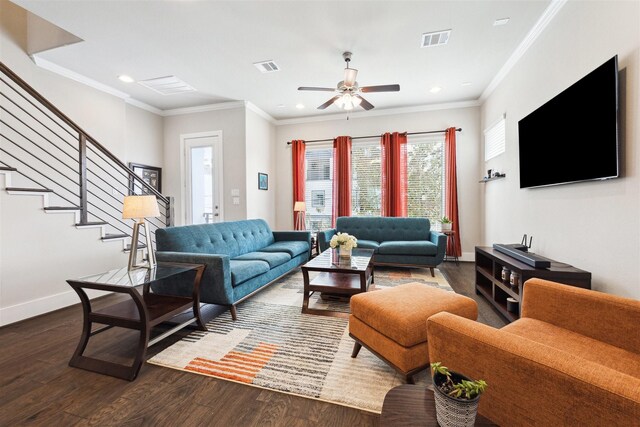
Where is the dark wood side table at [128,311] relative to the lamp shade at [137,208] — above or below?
below

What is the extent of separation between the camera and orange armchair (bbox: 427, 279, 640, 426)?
0.75 meters

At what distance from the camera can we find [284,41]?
128 inches

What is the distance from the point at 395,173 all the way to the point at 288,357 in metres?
4.33

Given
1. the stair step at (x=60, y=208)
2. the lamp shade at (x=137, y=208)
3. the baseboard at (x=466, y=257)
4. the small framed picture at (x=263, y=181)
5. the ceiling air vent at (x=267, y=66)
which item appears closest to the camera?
the lamp shade at (x=137, y=208)

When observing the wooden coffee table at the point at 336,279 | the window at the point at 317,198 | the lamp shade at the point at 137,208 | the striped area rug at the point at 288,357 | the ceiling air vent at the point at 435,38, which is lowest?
the striped area rug at the point at 288,357

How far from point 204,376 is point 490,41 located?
4.48m

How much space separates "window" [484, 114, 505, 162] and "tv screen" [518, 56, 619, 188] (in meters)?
1.15

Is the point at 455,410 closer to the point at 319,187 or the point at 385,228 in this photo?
the point at 385,228

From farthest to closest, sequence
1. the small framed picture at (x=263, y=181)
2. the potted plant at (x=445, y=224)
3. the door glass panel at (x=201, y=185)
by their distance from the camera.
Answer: the small framed picture at (x=263, y=181), the door glass panel at (x=201, y=185), the potted plant at (x=445, y=224)

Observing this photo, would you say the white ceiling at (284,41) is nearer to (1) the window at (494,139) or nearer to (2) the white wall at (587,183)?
(2) the white wall at (587,183)

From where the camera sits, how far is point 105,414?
5.04 feet

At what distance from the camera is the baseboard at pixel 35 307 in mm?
2717

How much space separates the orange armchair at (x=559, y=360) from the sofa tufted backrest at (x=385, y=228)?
3.40 m

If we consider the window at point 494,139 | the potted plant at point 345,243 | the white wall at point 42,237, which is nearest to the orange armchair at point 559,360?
the potted plant at point 345,243
